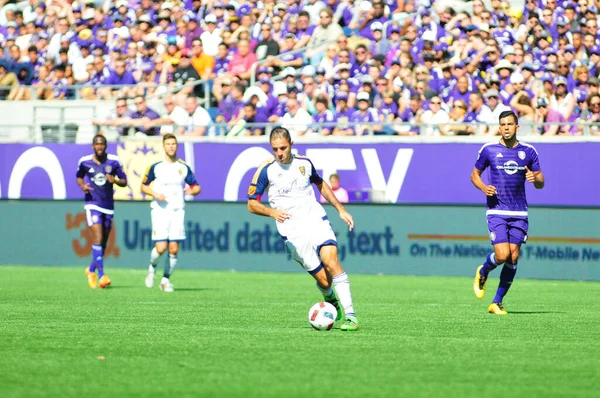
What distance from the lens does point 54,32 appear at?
33406 mm

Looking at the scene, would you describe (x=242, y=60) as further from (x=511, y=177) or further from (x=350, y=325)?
(x=350, y=325)

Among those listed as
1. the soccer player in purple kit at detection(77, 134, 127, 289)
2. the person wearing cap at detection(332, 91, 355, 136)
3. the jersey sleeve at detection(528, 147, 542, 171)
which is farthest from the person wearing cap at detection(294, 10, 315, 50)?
the jersey sleeve at detection(528, 147, 542, 171)

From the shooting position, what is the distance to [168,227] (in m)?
20.4

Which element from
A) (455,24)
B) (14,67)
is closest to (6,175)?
(14,67)

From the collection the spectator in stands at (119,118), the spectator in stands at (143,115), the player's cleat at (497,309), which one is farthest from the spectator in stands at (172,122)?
Answer: the player's cleat at (497,309)

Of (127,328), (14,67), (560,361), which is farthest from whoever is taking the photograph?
(14,67)

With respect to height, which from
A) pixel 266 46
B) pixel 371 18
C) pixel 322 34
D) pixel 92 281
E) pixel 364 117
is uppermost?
pixel 371 18

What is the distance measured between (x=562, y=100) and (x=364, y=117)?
4146 mm

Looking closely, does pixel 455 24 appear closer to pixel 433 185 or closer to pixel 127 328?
pixel 433 185

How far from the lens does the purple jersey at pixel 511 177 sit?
15.3 meters

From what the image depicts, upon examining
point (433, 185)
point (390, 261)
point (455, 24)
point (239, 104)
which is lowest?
point (390, 261)

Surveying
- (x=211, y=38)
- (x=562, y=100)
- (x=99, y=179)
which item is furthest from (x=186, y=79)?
(x=562, y=100)

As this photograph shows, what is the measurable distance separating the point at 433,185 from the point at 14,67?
41.9ft

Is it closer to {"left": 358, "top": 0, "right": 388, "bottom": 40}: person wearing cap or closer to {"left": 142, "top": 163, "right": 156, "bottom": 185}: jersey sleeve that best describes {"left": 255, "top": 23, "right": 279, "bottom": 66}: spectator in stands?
{"left": 358, "top": 0, "right": 388, "bottom": 40}: person wearing cap
